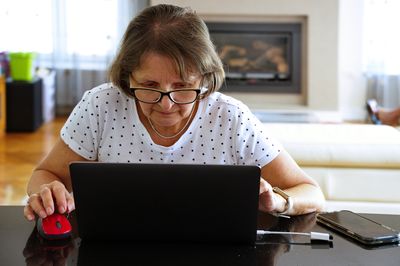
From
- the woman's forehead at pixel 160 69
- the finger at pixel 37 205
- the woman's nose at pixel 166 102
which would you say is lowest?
the finger at pixel 37 205

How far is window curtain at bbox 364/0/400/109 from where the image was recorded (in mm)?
5742

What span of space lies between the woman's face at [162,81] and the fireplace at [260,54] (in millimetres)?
4243

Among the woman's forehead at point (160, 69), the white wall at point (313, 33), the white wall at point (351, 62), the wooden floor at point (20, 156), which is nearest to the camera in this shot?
the woman's forehead at point (160, 69)

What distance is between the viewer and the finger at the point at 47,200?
1218 mm

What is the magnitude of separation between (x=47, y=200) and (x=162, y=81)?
333 millimetres

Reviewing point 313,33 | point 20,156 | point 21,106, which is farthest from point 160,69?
point 313,33

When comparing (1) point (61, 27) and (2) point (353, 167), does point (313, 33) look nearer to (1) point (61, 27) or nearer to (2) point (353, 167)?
(1) point (61, 27)

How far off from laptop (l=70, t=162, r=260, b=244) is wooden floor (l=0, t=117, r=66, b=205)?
2344 millimetres

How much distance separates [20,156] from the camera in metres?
4.54

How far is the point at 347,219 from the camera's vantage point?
1.29 m

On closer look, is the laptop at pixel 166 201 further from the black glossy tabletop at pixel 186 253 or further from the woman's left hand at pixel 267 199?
the woman's left hand at pixel 267 199

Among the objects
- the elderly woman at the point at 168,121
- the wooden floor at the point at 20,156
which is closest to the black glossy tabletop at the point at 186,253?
the elderly woman at the point at 168,121

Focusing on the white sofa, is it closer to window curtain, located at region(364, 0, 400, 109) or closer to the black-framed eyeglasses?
the black-framed eyeglasses

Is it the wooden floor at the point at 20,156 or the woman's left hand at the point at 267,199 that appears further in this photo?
the wooden floor at the point at 20,156
